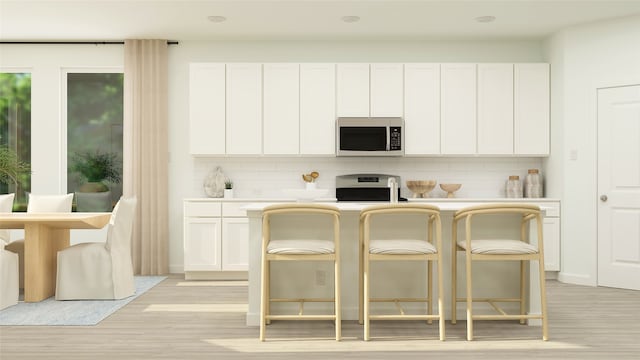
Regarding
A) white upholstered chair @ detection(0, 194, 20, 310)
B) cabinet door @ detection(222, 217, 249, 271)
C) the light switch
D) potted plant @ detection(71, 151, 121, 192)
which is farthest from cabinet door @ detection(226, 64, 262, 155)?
the light switch

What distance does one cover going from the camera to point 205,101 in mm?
5910

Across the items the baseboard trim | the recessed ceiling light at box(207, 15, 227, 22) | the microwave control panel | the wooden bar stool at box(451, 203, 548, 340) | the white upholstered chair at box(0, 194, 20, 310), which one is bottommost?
the baseboard trim

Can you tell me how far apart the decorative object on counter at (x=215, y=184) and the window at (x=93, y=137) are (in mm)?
1216

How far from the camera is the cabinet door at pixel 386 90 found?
5941 mm

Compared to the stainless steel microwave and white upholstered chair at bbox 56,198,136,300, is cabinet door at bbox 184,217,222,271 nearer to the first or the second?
white upholstered chair at bbox 56,198,136,300

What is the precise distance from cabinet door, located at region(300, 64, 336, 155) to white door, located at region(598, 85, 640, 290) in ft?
9.35

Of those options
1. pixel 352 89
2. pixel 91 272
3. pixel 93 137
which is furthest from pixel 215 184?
pixel 352 89

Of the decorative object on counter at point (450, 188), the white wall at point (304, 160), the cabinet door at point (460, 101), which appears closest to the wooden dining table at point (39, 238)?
the white wall at point (304, 160)

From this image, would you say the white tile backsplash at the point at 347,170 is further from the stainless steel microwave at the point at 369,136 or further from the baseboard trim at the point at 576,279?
the baseboard trim at the point at 576,279

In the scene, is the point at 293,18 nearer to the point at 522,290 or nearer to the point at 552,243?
the point at 522,290

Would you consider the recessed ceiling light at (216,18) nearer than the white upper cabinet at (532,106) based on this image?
Yes

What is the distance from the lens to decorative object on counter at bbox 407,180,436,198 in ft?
19.8

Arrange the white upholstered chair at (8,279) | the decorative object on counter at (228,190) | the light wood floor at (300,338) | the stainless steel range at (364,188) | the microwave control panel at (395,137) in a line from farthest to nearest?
the stainless steel range at (364,188) < the decorative object on counter at (228,190) < the microwave control panel at (395,137) < the white upholstered chair at (8,279) < the light wood floor at (300,338)

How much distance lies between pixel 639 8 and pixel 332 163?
3.52 meters
